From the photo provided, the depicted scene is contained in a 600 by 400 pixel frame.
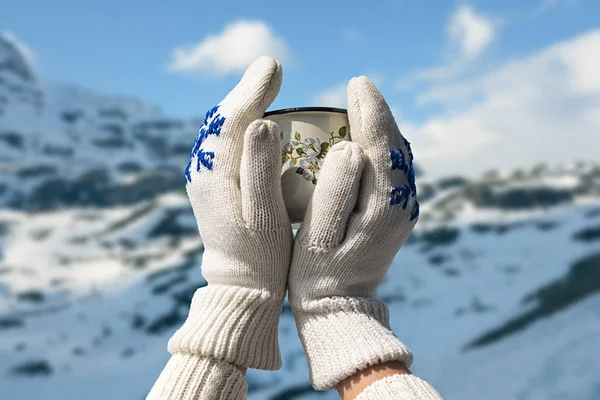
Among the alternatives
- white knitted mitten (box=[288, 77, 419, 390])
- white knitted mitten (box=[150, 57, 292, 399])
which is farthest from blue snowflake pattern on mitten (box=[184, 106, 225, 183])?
white knitted mitten (box=[288, 77, 419, 390])

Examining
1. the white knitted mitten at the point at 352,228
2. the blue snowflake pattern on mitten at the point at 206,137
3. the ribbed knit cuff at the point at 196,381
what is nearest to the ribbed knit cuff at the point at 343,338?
the white knitted mitten at the point at 352,228

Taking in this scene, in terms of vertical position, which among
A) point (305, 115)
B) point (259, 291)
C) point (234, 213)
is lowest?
point (259, 291)

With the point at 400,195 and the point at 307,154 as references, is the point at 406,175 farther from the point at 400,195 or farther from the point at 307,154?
the point at 307,154

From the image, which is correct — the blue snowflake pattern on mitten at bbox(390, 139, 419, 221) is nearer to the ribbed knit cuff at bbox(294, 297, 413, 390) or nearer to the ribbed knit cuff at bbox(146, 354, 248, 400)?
the ribbed knit cuff at bbox(294, 297, 413, 390)

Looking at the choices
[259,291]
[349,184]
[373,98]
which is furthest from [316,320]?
[373,98]

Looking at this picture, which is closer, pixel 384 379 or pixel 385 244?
pixel 384 379

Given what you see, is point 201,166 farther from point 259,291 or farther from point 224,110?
point 259,291

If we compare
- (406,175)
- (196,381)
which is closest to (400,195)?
(406,175)
